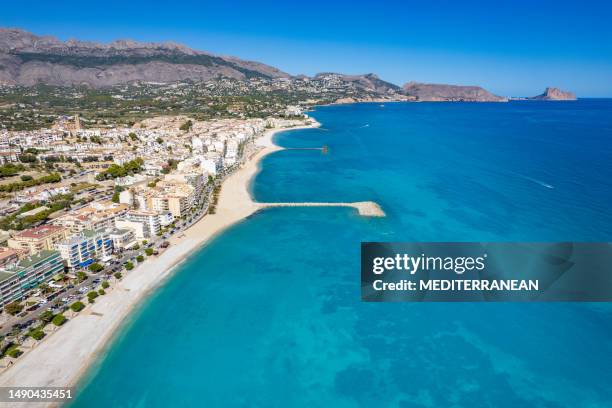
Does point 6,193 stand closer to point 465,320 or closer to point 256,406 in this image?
point 256,406

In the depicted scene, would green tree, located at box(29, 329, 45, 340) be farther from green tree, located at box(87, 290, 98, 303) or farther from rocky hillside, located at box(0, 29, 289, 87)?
rocky hillside, located at box(0, 29, 289, 87)

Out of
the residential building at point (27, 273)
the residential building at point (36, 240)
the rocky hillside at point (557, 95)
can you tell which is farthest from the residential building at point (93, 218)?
the rocky hillside at point (557, 95)

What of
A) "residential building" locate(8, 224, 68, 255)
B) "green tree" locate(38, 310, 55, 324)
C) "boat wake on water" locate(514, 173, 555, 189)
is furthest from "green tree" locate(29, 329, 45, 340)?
"boat wake on water" locate(514, 173, 555, 189)

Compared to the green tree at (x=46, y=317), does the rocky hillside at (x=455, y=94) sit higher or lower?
higher

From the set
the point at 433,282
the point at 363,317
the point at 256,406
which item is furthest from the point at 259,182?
the point at 433,282

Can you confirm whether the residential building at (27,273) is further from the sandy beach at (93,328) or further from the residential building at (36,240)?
the sandy beach at (93,328)

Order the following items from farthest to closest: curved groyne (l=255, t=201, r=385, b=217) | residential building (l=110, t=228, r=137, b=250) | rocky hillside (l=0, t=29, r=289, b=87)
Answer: rocky hillside (l=0, t=29, r=289, b=87), curved groyne (l=255, t=201, r=385, b=217), residential building (l=110, t=228, r=137, b=250)
